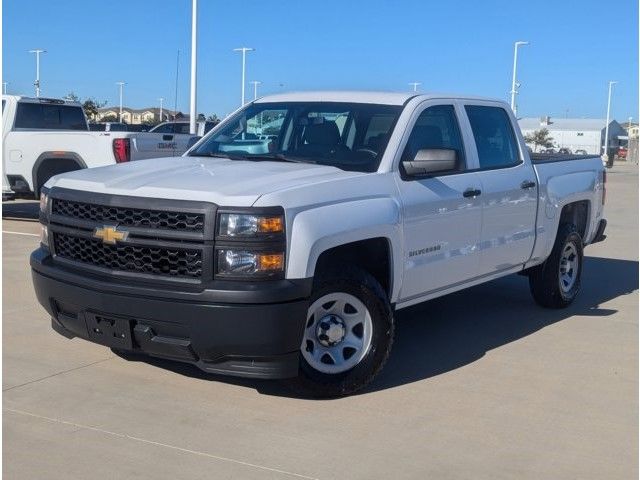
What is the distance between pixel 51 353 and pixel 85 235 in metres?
1.43

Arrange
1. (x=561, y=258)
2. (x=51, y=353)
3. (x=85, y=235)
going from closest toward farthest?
(x=85, y=235)
(x=51, y=353)
(x=561, y=258)

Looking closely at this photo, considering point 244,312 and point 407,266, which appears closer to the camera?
point 244,312

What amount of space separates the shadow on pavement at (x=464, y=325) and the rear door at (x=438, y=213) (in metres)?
0.55

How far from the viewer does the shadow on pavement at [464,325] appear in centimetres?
593

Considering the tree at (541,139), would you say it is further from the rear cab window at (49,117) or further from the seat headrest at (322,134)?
the seat headrest at (322,134)

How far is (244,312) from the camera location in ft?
15.4

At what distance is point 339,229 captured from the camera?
509cm

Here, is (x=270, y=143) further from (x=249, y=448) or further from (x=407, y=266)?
(x=249, y=448)

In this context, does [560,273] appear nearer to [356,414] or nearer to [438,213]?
[438,213]

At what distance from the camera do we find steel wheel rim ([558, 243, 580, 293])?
8.20 metres

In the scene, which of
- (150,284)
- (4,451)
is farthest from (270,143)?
(4,451)

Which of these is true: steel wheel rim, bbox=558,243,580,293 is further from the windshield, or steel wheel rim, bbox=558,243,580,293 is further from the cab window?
the windshield

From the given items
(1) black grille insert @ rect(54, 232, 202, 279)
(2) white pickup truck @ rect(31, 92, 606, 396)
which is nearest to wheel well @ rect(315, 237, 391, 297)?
(2) white pickup truck @ rect(31, 92, 606, 396)

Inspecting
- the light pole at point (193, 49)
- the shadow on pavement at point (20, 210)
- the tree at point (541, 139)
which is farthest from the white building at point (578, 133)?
the shadow on pavement at point (20, 210)
